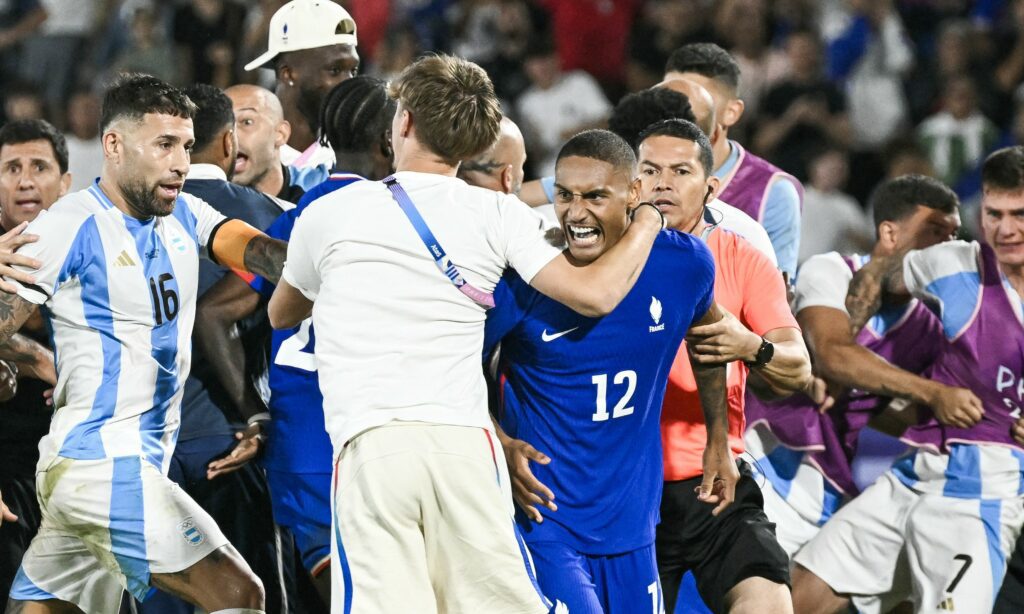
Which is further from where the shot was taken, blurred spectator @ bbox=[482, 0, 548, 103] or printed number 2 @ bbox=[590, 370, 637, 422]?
blurred spectator @ bbox=[482, 0, 548, 103]

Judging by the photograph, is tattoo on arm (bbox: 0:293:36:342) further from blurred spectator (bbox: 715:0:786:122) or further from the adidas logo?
blurred spectator (bbox: 715:0:786:122)

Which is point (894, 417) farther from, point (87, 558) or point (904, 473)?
point (87, 558)

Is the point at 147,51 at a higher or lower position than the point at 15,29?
lower

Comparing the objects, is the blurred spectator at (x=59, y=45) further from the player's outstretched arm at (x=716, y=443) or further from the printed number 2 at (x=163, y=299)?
the player's outstretched arm at (x=716, y=443)

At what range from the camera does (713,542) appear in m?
5.34

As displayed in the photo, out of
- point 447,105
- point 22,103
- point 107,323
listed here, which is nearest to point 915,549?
point 447,105

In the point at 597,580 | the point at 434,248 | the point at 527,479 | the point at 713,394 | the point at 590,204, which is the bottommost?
the point at 597,580

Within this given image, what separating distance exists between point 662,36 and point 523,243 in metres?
8.93

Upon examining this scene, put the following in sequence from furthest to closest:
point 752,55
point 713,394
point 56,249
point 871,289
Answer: point 752,55, point 871,289, point 713,394, point 56,249

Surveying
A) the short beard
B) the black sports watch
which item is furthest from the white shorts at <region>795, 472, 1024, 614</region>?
the short beard

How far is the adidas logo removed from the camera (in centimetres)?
517

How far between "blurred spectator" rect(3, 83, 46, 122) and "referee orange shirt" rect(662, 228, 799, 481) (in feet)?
25.4

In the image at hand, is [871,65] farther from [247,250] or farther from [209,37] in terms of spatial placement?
[247,250]

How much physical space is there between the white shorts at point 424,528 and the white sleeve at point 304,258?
54 centimetres
